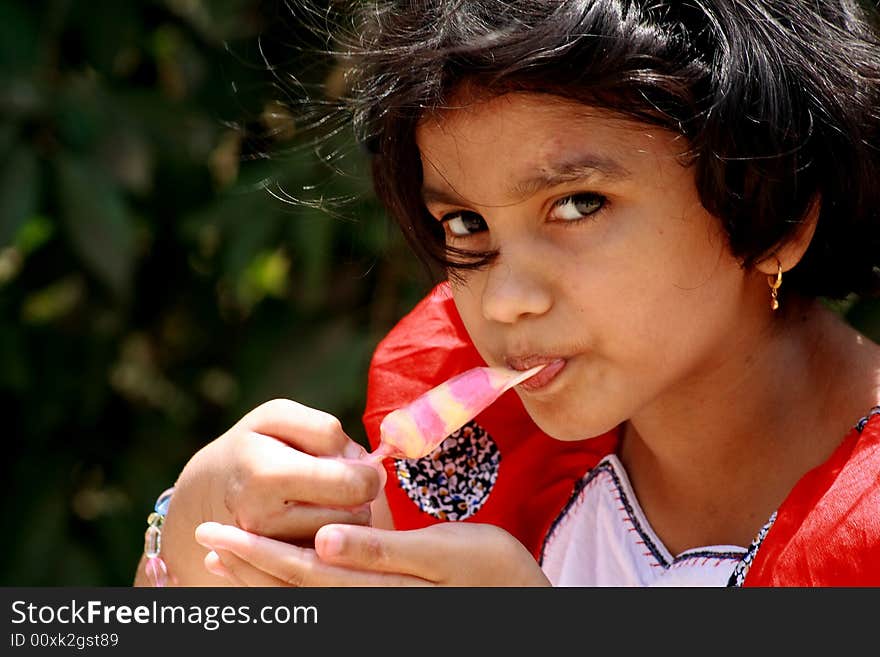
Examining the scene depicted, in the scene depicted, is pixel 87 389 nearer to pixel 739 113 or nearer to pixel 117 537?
pixel 117 537

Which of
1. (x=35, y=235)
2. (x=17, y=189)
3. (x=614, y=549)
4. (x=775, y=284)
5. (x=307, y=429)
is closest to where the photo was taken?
(x=307, y=429)

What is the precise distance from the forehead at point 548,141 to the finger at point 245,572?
1.06ft

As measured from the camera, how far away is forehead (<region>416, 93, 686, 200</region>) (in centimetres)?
98

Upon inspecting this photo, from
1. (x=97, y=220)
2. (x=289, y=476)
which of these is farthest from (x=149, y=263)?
(x=289, y=476)

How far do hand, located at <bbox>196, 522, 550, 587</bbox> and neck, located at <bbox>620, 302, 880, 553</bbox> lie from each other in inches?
9.9

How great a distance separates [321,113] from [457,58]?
61 cm

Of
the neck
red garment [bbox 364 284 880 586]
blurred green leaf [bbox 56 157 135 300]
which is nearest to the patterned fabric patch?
red garment [bbox 364 284 880 586]

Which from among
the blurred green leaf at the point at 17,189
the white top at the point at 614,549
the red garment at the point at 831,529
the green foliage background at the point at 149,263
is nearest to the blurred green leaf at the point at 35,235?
the green foliage background at the point at 149,263

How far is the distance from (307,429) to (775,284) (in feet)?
1.28

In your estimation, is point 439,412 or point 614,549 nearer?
point 439,412

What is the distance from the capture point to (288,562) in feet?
2.97

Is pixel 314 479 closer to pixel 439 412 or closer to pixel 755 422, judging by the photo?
pixel 439 412

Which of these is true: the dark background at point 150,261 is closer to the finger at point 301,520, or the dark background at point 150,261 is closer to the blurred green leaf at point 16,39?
the blurred green leaf at point 16,39

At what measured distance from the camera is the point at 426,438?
0.99m
